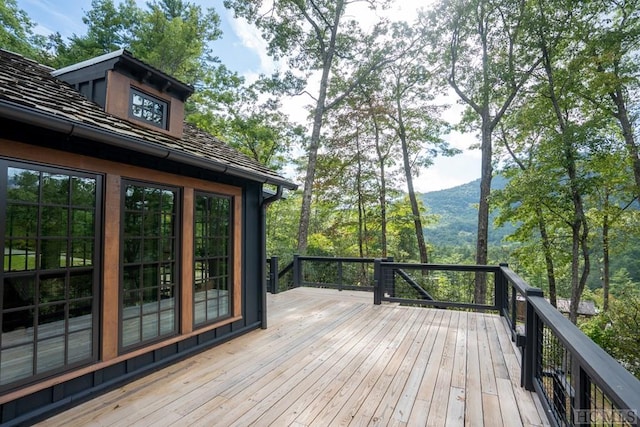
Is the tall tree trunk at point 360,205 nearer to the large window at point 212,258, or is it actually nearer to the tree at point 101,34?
the large window at point 212,258

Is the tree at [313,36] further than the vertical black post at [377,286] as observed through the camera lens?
Yes

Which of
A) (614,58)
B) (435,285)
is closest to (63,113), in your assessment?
(435,285)

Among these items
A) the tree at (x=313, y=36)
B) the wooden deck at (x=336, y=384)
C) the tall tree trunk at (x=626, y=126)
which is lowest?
the wooden deck at (x=336, y=384)

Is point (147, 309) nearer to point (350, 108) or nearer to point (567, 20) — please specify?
point (350, 108)

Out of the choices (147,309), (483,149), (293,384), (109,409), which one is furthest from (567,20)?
(109,409)

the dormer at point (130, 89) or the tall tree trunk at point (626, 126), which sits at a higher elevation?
the tall tree trunk at point (626, 126)

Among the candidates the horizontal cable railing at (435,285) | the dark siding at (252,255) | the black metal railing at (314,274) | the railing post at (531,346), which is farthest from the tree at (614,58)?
the dark siding at (252,255)

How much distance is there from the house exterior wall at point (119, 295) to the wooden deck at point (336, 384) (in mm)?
135

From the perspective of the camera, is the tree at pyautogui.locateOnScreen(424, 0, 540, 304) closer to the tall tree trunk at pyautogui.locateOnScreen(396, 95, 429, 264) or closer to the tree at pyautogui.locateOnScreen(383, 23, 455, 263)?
the tree at pyautogui.locateOnScreen(383, 23, 455, 263)

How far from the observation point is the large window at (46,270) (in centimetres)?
223

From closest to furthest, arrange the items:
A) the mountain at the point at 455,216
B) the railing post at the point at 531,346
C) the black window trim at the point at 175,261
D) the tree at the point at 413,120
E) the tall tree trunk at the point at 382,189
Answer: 1. the railing post at the point at 531,346
2. the black window trim at the point at 175,261
3. the tree at the point at 413,120
4. the tall tree trunk at the point at 382,189
5. the mountain at the point at 455,216

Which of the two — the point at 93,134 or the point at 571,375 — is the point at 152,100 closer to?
the point at 93,134

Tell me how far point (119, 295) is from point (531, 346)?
3.83 meters

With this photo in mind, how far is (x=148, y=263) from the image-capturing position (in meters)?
3.16
